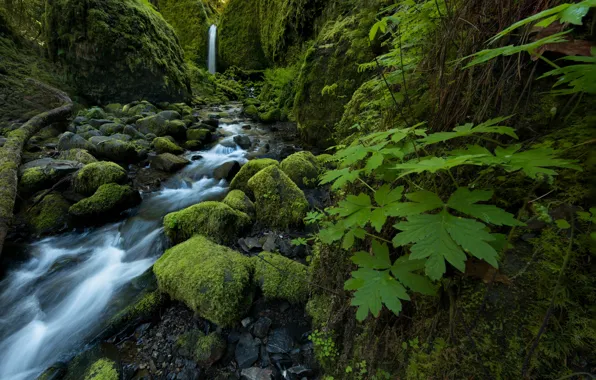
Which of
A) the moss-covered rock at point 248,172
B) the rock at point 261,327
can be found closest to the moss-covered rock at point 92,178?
the moss-covered rock at point 248,172

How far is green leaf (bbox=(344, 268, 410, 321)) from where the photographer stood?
43.0 inches

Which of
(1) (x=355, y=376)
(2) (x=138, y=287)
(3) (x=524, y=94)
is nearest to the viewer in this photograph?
(3) (x=524, y=94)

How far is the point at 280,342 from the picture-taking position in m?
2.59

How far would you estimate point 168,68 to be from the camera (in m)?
12.6

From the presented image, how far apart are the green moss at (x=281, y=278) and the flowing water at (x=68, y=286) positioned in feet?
6.40

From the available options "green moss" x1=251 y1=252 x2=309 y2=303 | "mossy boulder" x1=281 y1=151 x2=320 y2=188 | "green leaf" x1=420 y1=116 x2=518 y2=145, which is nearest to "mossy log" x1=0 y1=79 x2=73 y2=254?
"green moss" x1=251 y1=252 x2=309 y2=303

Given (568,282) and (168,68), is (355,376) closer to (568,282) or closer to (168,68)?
(568,282)

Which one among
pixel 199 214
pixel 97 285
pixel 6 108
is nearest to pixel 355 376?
pixel 199 214

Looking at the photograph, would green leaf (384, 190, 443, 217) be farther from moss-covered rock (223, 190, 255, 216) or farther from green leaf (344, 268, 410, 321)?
moss-covered rock (223, 190, 255, 216)

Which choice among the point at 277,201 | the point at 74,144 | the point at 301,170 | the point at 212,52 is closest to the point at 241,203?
the point at 277,201

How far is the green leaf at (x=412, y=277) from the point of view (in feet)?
3.87

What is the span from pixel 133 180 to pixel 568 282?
732cm

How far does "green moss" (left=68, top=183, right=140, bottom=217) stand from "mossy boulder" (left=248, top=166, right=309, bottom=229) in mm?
2610

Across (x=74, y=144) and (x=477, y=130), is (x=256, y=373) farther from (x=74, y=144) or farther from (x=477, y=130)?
(x=74, y=144)
